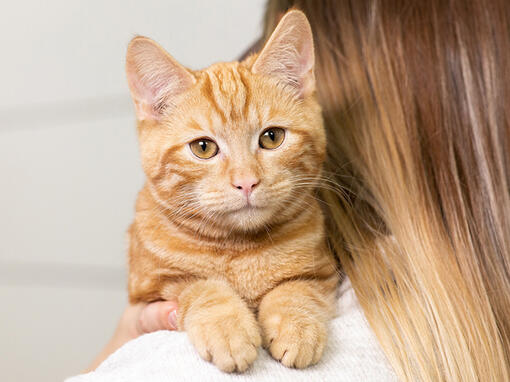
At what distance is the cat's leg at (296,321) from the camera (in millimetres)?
760

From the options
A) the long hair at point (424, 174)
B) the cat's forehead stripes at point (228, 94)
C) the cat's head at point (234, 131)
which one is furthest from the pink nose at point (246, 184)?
the long hair at point (424, 174)

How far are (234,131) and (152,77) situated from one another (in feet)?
0.63

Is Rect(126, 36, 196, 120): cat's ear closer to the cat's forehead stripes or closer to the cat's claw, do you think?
the cat's forehead stripes

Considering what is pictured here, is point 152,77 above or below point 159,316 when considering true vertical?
above

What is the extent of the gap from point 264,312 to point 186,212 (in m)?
0.22

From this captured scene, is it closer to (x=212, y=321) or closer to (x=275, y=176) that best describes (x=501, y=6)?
(x=275, y=176)

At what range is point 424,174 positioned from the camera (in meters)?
0.98

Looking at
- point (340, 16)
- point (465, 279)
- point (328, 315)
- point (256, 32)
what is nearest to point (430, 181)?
point (465, 279)

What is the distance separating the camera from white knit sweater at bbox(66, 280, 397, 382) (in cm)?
73

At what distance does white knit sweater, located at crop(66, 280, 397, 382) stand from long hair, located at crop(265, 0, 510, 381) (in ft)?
0.10

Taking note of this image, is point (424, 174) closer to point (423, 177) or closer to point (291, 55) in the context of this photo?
point (423, 177)

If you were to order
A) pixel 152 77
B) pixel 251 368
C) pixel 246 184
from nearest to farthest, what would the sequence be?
pixel 251 368
pixel 246 184
pixel 152 77

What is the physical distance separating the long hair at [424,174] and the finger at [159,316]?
0.31 meters

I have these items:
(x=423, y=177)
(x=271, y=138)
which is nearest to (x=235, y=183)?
(x=271, y=138)
